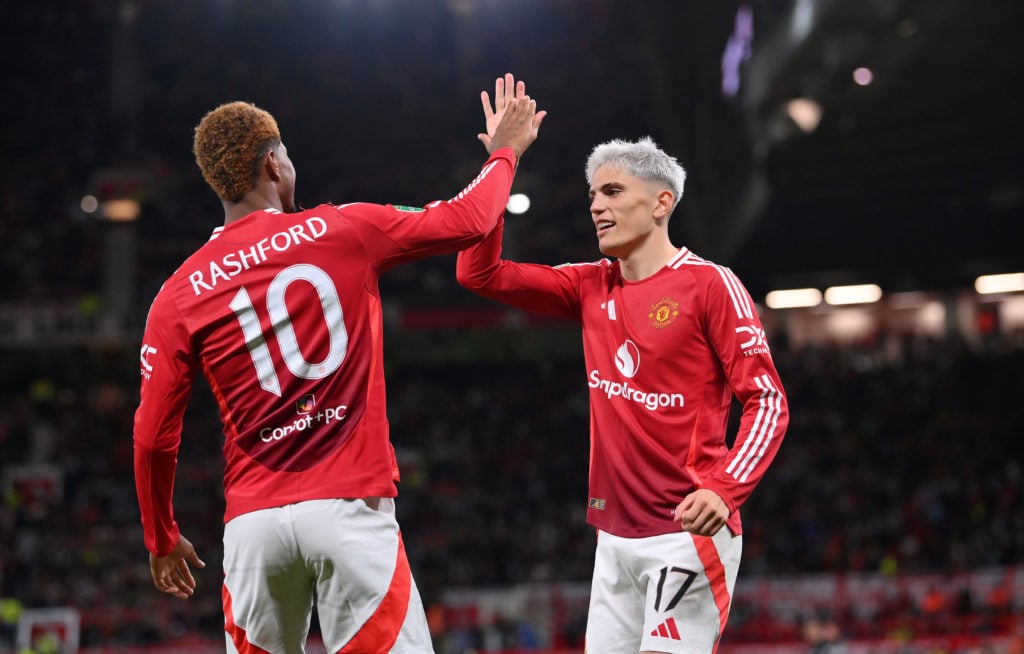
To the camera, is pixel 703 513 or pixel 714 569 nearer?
pixel 703 513

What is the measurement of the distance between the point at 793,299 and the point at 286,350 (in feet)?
99.9

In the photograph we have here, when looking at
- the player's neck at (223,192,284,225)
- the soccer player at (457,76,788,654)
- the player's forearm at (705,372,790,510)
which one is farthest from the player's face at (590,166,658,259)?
the player's neck at (223,192,284,225)

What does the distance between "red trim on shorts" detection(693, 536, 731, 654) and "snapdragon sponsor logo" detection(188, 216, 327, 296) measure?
1.73 m

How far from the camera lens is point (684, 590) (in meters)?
3.95

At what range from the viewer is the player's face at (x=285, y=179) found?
12.0 ft

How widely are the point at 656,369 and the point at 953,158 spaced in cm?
1817

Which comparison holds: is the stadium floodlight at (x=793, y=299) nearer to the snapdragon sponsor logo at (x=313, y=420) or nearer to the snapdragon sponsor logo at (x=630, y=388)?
the snapdragon sponsor logo at (x=630, y=388)

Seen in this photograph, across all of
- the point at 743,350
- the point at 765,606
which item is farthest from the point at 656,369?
the point at 765,606

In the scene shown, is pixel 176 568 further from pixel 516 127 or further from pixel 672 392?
pixel 516 127

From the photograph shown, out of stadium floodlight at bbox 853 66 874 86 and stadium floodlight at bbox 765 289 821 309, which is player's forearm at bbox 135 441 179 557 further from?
stadium floodlight at bbox 765 289 821 309

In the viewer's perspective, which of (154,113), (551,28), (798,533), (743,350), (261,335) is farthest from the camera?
(551,28)

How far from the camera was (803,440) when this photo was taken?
25250mm

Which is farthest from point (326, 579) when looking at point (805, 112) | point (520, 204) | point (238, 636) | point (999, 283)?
point (999, 283)

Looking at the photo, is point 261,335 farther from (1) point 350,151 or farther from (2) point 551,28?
(2) point 551,28
